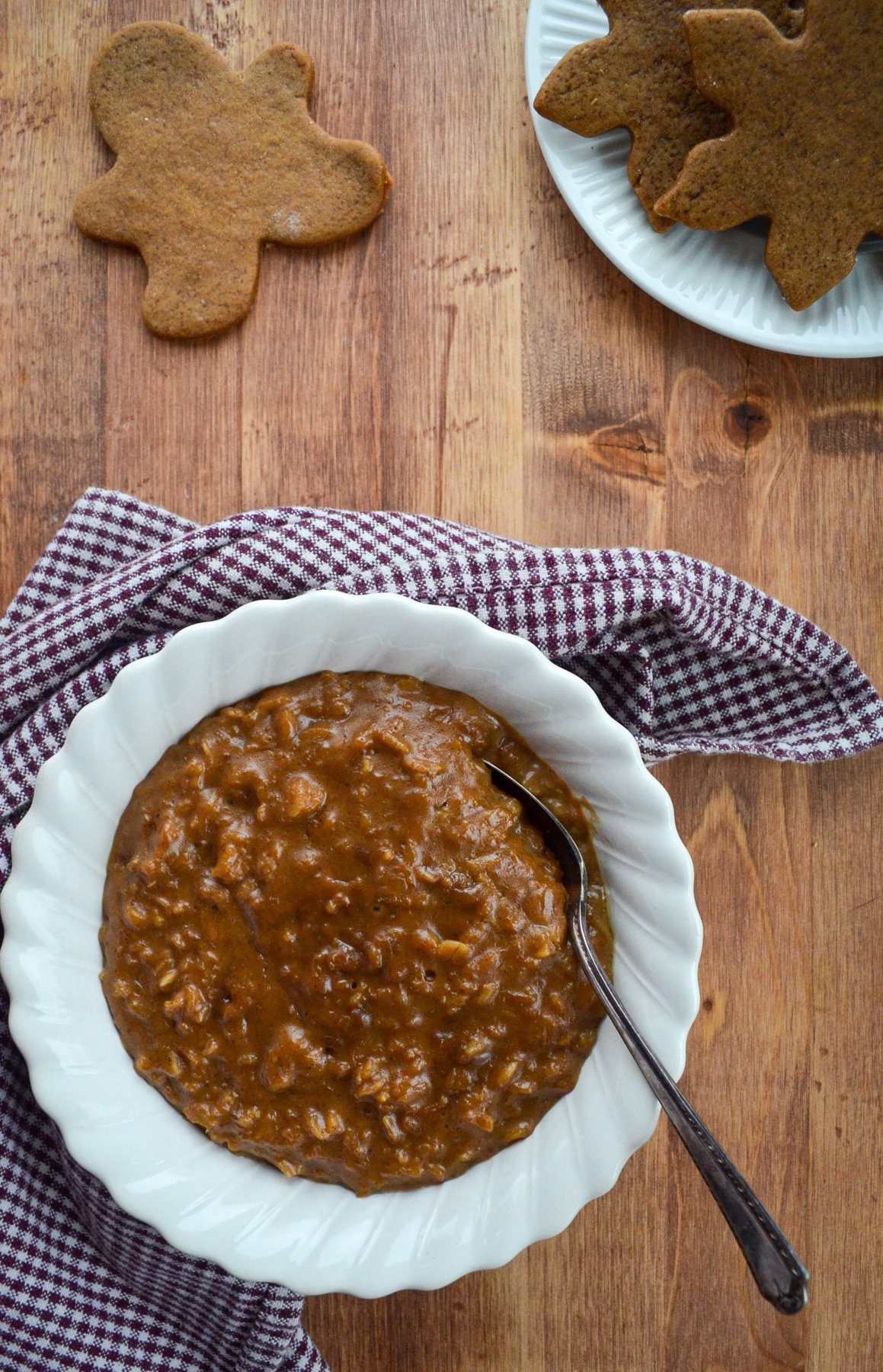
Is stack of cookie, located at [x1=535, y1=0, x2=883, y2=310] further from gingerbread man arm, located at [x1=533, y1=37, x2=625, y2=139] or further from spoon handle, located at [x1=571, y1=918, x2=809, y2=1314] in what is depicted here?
spoon handle, located at [x1=571, y1=918, x2=809, y2=1314]

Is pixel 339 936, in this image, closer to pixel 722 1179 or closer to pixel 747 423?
pixel 722 1179

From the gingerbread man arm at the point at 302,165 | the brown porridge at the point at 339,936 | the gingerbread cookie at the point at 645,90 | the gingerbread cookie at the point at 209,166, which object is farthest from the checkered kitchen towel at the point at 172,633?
the gingerbread cookie at the point at 645,90

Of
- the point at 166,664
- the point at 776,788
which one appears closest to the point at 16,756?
the point at 166,664

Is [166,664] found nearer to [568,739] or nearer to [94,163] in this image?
[568,739]

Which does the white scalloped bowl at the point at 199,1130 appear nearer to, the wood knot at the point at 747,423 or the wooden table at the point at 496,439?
the wooden table at the point at 496,439

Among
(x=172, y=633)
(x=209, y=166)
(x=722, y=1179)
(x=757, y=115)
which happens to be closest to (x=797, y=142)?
(x=757, y=115)

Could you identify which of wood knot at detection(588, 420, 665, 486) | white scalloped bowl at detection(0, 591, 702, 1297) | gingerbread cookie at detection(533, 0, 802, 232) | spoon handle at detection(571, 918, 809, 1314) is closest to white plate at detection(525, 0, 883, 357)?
gingerbread cookie at detection(533, 0, 802, 232)
